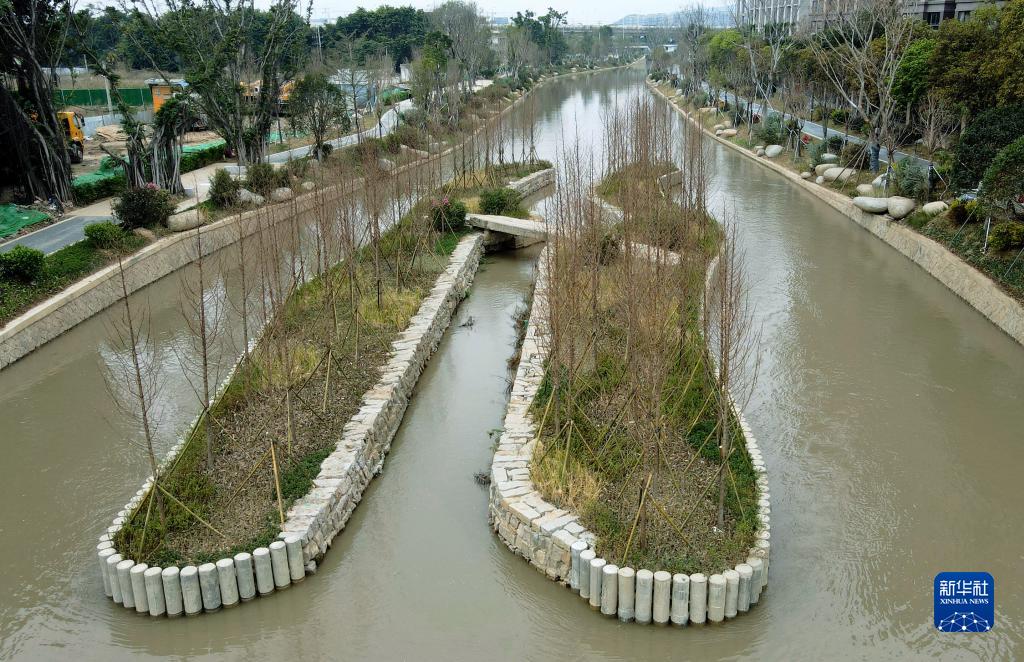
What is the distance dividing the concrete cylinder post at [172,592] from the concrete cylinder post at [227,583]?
14.5 inches

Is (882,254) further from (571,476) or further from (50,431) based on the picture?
(50,431)

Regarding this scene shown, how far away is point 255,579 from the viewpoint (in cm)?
850

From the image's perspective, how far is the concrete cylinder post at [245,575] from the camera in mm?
8359

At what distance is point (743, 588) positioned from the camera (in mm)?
7996

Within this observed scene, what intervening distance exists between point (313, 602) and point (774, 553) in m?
4.83

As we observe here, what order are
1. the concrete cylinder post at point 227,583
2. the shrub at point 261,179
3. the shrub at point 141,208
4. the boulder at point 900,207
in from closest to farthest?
1. the concrete cylinder post at point 227,583
2. the shrub at point 141,208
3. the boulder at point 900,207
4. the shrub at point 261,179

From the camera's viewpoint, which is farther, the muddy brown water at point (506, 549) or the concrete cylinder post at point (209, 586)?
the concrete cylinder post at point (209, 586)

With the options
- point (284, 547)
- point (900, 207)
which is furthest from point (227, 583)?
point (900, 207)

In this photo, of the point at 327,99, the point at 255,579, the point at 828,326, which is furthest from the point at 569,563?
the point at 327,99

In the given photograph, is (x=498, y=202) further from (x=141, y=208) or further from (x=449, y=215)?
(x=141, y=208)

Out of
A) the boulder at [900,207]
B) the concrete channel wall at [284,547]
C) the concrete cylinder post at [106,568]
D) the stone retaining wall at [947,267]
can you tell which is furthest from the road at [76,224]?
the boulder at [900,207]

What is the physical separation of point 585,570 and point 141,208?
51.2ft

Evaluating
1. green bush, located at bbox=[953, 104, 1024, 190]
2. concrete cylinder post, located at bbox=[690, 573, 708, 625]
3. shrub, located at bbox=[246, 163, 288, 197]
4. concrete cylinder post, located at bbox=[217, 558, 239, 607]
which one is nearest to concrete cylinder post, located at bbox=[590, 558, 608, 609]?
concrete cylinder post, located at bbox=[690, 573, 708, 625]

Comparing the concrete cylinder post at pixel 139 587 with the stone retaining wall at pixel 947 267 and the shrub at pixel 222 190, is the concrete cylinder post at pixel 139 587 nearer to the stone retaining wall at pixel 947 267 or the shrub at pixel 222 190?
the stone retaining wall at pixel 947 267
